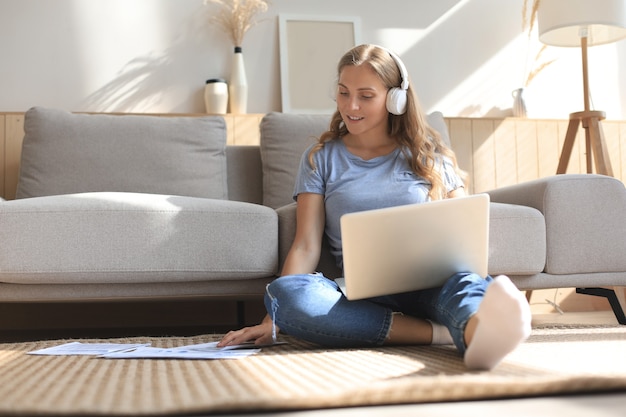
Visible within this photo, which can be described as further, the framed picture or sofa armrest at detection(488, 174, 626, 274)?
the framed picture

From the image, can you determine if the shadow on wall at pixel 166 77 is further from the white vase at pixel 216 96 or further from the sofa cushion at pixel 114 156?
the sofa cushion at pixel 114 156

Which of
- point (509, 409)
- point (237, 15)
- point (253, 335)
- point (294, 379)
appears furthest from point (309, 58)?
point (509, 409)

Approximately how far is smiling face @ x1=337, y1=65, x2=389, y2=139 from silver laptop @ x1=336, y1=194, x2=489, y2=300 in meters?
0.58

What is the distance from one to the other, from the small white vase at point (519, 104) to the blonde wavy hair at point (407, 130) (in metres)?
1.56

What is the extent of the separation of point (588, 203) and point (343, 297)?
1.04 meters

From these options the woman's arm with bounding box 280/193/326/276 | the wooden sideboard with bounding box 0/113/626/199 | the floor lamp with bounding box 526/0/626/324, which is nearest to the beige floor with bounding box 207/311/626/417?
the woman's arm with bounding box 280/193/326/276

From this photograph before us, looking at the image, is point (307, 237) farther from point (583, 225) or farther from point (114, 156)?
point (114, 156)

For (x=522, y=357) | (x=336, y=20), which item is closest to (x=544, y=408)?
(x=522, y=357)

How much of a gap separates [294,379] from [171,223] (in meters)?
1.06

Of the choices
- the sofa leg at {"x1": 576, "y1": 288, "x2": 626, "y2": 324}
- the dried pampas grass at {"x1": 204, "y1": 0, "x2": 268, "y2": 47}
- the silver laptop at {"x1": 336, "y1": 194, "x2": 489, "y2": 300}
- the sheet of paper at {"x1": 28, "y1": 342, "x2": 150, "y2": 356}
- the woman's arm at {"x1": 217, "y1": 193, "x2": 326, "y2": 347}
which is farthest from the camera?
the dried pampas grass at {"x1": 204, "y1": 0, "x2": 268, "y2": 47}

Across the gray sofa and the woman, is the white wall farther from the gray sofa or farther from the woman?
the woman

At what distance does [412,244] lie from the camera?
1.42 meters

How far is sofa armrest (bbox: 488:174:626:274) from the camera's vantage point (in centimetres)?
224

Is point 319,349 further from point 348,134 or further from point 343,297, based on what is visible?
point 348,134
